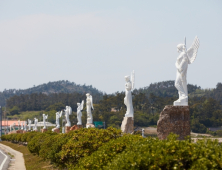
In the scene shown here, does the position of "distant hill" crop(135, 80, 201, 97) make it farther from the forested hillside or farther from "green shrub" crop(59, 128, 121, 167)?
"green shrub" crop(59, 128, 121, 167)

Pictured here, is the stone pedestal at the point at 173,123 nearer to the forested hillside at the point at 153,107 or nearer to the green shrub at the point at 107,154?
the green shrub at the point at 107,154

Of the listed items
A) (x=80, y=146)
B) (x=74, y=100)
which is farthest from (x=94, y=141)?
(x=74, y=100)

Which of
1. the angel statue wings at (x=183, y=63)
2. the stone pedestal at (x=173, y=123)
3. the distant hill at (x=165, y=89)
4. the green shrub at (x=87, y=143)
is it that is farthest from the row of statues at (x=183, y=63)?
the distant hill at (x=165, y=89)

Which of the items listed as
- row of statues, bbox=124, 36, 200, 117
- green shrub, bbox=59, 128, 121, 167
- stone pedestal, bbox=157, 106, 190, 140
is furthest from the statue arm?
green shrub, bbox=59, 128, 121, 167

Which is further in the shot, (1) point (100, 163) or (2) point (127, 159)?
(1) point (100, 163)

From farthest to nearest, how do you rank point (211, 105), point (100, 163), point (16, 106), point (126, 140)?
point (16, 106), point (211, 105), point (126, 140), point (100, 163)

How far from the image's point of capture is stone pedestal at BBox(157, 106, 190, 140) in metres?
9.91

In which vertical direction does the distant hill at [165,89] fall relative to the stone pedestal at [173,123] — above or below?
above

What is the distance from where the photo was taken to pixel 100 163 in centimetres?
625

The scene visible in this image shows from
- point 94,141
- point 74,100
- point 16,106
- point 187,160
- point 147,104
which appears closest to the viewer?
point 187,160

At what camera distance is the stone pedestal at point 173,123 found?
32.5 ft

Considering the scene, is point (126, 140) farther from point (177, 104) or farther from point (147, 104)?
point (147, 104)

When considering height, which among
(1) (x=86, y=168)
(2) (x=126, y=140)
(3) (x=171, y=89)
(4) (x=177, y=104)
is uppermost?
(3) (x=171, y=89)

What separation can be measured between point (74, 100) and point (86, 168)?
3426 inches
